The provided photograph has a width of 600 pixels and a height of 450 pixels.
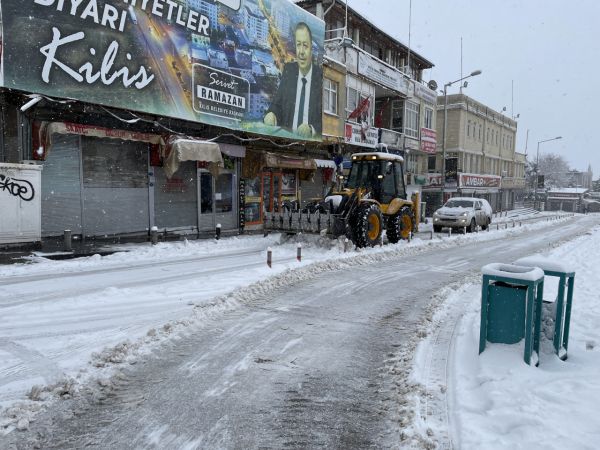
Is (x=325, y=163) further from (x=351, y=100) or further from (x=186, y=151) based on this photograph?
(x=186, y=151)

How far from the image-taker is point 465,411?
11.8 feet

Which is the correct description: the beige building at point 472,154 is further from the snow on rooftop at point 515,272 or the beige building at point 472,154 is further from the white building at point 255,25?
the snow on rooftop at point 515,272

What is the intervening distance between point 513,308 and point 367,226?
859 centimetres

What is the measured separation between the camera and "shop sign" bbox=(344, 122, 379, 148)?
75.9 feet

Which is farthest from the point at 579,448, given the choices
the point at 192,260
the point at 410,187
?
the point at 410,187

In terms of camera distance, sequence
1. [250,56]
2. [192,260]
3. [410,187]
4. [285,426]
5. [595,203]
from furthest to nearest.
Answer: [595,203] < [410,187] < [250,56] < [192,260] < [285,426]

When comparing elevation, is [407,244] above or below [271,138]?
below

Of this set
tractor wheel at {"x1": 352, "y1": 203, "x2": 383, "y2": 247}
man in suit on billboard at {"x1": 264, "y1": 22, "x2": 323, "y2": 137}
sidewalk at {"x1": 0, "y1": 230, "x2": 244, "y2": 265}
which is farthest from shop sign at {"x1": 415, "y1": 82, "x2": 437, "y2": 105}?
sidewalk at {"x1": 0, "y1": 230, "x2": 244, "y2": 265}

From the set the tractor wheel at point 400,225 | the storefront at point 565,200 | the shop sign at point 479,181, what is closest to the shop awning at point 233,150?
the tractor wheel at point 400,225

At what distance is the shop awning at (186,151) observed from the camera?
13891mm

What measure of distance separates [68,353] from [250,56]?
14.3 meters

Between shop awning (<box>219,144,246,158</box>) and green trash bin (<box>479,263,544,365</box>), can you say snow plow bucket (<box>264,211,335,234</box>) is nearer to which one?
shop awning (<box>219,144,246,158</box>)

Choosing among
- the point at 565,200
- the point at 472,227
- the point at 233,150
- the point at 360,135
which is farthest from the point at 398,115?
the point at 565,200

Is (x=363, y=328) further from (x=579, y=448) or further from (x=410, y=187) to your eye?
(x=410, y=187)
